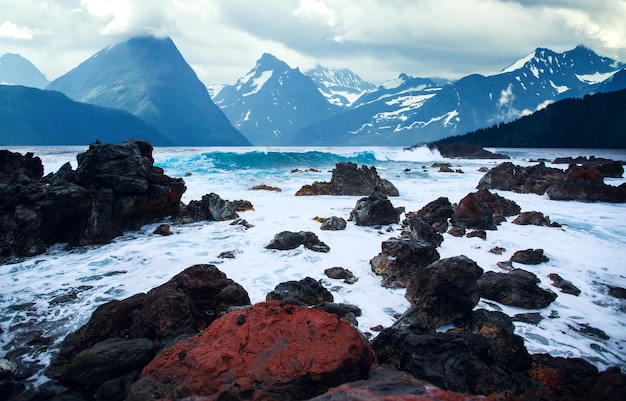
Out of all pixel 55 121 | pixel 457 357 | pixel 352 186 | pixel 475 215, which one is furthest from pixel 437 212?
pixel 55 121

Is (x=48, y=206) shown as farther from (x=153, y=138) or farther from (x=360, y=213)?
(x=153, y=138)

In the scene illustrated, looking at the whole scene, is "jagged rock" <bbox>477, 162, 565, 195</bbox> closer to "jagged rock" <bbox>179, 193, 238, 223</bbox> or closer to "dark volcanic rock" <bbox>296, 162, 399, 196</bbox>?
"dark volcanic rock" <bbox>296, 162, 399, 196</bbox>

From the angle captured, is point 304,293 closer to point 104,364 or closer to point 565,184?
point 104,364

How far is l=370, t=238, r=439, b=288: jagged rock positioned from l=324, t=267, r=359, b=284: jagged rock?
53 centimetres

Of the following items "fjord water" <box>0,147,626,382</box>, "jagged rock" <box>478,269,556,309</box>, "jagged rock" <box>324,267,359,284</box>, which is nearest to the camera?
"fjord water" <box>0,147,626,382</box>

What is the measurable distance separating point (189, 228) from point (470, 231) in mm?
8451

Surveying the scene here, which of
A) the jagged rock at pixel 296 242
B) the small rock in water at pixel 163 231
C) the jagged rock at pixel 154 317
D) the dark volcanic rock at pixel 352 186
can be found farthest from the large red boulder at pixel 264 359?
the dark volcanic rock at pixel 352 186

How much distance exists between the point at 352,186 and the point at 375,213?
25.6 ft

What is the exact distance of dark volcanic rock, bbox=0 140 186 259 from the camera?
348 inches

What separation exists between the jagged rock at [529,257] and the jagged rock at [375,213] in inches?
161

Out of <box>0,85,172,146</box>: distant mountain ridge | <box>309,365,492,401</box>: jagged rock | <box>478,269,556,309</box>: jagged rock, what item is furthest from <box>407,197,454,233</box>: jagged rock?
<box>0,85,172,146</box>: distant mountain ridge

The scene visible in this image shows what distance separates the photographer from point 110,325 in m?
4.36

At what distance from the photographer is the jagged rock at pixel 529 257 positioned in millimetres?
7530

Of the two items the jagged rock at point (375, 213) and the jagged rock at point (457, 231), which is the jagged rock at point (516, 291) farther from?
the jagged rock at point (375, 213)
